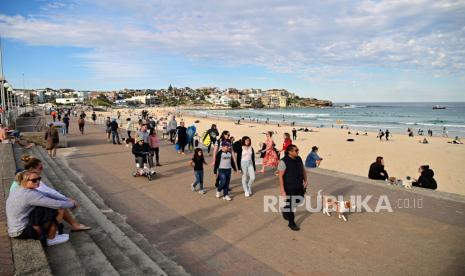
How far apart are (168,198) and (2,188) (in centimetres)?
325

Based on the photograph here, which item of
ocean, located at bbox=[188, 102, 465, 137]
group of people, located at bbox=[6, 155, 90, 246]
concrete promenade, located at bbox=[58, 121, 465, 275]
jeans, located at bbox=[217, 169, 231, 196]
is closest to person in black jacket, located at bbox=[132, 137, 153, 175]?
concrete promenade, located at bbox=[58, 121, 465, 275]

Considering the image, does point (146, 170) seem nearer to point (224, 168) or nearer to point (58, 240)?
point (224, 168)

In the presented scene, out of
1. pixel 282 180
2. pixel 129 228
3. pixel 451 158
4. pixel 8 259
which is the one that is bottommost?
pixel 451 158

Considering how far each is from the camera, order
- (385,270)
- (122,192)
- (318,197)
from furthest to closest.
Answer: (122,192) → (318,197) → (385,270)

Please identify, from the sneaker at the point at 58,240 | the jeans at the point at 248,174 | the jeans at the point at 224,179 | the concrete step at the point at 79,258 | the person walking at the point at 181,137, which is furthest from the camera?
the person walking at the point at 181,137

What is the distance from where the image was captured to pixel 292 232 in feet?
17.5

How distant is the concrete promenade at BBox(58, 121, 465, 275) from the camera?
427cm

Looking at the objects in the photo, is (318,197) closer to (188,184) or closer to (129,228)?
(188,184)

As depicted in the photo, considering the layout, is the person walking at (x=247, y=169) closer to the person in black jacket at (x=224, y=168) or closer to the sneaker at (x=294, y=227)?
the person in black jacket at (x=224, y=168)

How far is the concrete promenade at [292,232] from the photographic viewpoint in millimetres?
4273

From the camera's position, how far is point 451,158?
68.0ft

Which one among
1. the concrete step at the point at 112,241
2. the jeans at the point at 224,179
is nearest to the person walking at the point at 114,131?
the concrete step at the point at 112,241

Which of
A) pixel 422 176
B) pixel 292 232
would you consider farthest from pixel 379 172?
pixel 292 232

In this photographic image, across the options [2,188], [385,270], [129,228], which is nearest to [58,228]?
[129,228]
